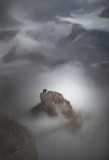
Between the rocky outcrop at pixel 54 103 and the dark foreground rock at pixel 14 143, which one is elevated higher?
the rocky outcrop at pixel 54 103

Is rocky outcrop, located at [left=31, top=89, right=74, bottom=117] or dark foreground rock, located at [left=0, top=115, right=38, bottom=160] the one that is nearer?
dark foreground rock, located at [left=0, top=115, right=38, bottom=160]

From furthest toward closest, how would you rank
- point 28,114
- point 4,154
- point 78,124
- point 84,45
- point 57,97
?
point 84,45 → point 78,124 → point 28,114 → point 57,97 → point 4,154

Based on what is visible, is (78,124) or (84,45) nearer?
(78,124)

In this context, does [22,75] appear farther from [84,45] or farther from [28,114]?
[84,45]

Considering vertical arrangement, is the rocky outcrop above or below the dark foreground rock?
above

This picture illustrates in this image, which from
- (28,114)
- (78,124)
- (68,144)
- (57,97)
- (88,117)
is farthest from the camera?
(88,117)

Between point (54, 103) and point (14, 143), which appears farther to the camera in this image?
point (54, 103)

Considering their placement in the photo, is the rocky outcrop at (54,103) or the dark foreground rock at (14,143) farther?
the rocky outcrop at (54,103)

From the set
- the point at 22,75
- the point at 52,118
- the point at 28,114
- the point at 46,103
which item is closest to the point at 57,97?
the point at 46,103
